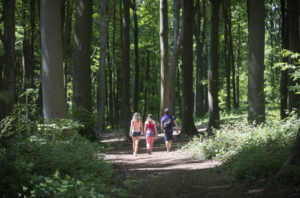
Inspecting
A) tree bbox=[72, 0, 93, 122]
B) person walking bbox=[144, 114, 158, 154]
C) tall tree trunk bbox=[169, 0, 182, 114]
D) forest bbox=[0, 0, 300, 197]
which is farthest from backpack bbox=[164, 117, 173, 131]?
tall tree trunk bbox=[169, 0, 182, 114]

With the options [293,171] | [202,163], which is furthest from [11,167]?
[202,163]

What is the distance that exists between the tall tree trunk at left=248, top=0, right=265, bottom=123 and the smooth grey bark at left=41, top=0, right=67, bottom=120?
6938 mm

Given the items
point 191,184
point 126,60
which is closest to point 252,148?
point 191,184

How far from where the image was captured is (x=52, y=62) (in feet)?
34.0

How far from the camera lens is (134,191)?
6.82 m

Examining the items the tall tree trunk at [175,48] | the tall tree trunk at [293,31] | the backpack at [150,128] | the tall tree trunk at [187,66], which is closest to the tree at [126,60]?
the tall tree trunk at [175,48]

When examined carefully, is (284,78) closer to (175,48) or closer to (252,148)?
(175,48)

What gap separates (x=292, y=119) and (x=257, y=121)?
1.94 m

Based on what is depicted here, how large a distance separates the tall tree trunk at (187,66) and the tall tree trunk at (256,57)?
5.39 metres

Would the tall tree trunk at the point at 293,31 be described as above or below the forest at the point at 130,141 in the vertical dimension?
above

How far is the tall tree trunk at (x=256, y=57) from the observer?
1226cm

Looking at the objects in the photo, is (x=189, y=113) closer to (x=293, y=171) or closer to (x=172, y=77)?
(x=172, y=77)

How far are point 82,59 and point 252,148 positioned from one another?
8193mm

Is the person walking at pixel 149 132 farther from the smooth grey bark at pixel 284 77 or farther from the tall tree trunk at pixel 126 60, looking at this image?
the smooth grey bark at pixel 284 77
